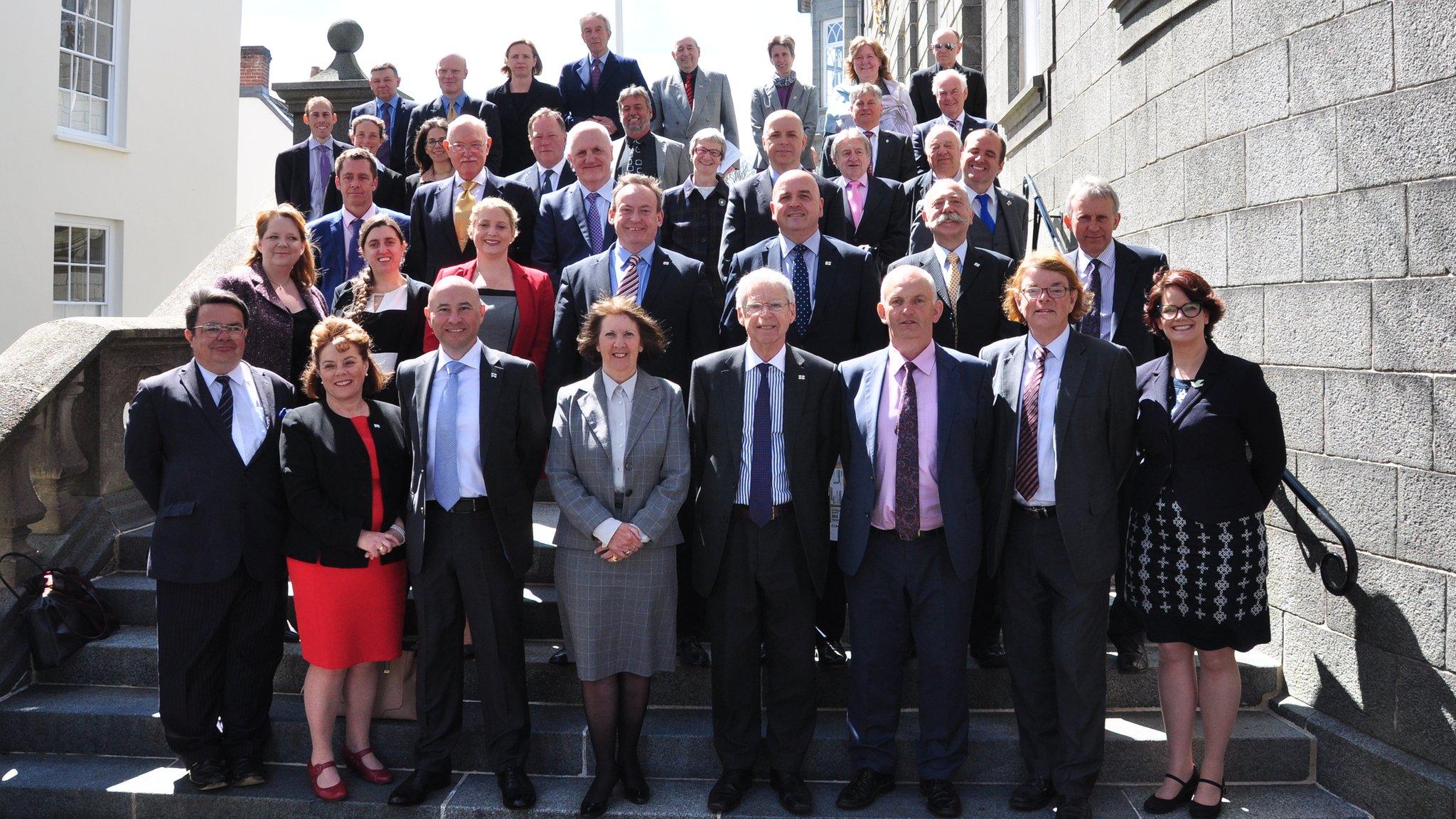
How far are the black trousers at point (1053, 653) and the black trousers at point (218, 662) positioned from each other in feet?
9.42

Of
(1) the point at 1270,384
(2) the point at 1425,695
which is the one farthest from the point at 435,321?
(2) the point at 1425,695

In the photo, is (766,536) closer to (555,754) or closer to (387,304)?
(555,754)

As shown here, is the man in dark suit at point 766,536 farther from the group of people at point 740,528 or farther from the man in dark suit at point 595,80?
the man in dark suit at point 595,80

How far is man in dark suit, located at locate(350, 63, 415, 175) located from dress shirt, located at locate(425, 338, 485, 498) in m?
4.33

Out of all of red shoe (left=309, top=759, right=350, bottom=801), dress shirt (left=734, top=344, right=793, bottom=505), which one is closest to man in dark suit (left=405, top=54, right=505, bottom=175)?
dress shirt (left=734, top=344, right=793, bottom=505)

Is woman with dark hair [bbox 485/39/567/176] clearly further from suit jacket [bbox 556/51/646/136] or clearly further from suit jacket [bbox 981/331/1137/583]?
suit jacket [bbox 981/331/1137/583]

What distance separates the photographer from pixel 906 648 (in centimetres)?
408

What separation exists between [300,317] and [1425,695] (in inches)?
185

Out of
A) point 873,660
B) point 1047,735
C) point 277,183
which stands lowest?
point 1047,735

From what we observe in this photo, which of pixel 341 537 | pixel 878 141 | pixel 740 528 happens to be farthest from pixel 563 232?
pixel 878 141

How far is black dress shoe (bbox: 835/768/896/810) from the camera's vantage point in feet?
13.0

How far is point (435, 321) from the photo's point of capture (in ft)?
13.7

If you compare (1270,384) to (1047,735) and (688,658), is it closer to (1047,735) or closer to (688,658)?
(1047,735)

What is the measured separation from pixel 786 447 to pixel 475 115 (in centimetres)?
470
